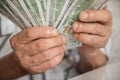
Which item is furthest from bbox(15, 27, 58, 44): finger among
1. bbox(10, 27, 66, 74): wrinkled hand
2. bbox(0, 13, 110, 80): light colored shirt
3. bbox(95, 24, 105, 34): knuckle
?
bbox(0, 13, 110, 80): light colored shirt

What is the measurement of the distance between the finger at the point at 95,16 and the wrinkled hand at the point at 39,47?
0.08m

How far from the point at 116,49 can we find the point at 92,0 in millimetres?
463

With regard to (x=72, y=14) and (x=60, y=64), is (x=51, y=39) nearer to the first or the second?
(x=72, y=14)

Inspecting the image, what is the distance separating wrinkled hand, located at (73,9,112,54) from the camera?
1.88 ft

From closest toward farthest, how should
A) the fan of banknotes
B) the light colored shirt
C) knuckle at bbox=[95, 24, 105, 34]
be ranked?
the fan of banknotes, knuckle at bbox=[95, 24, 105, 34], the light colored shirt

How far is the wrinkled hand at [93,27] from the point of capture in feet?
1.88

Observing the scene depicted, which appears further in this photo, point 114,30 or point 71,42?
point 114,30

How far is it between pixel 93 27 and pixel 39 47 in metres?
0.16

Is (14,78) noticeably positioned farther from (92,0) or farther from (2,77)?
(92,0)

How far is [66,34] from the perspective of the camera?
0.61 m

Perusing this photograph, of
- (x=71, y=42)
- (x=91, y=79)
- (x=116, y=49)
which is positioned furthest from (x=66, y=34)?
(x=116, y=49)

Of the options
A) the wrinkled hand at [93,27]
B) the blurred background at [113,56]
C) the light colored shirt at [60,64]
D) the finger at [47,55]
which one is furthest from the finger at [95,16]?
A: the light colored shirt at [60,64]

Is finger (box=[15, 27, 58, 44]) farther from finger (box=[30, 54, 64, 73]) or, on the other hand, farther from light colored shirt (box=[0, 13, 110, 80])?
light colored shirt (box=[0, 13, 110, 80])

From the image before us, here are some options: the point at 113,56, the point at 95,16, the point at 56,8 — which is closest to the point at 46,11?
the point at 56,8
